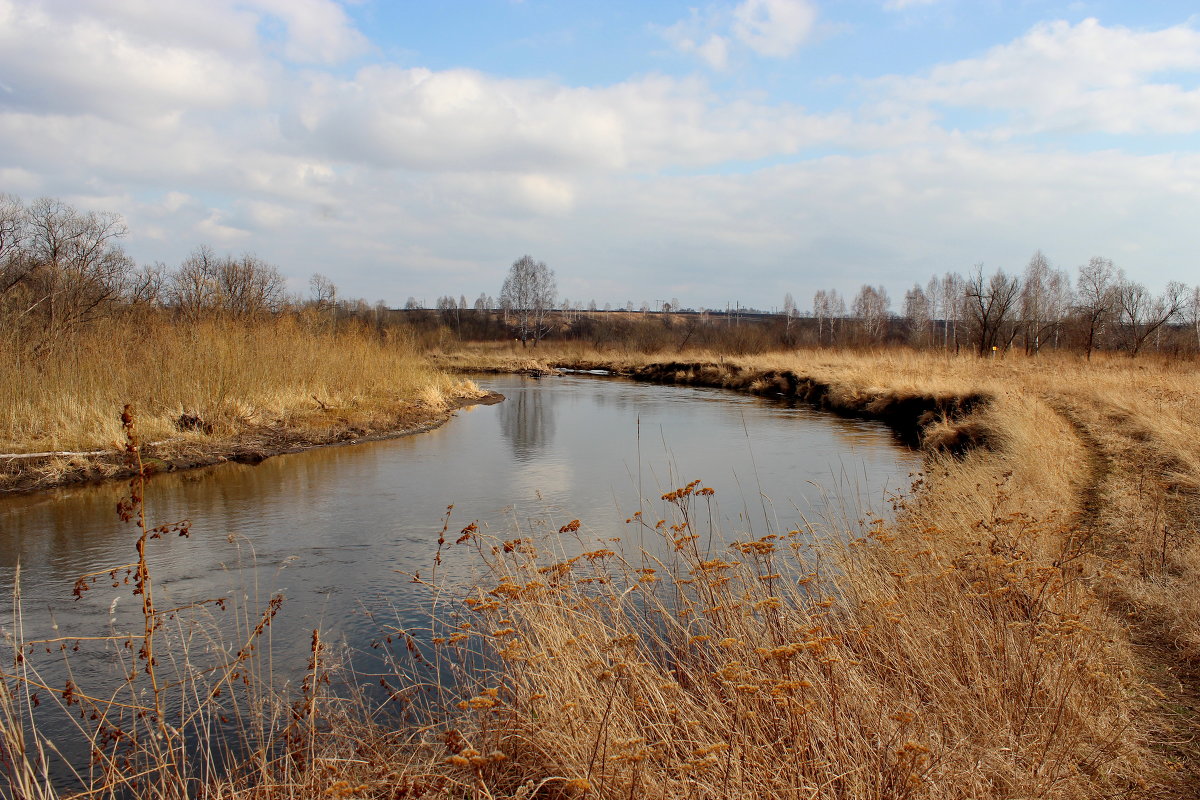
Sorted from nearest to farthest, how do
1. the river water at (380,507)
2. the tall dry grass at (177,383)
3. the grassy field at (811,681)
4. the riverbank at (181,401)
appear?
the grassy field at (811,681)
the river water at (380,507)
the riverbank at (181,401)
the tall dry grass at (177,383)

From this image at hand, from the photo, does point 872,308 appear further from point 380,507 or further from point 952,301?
point 380,507

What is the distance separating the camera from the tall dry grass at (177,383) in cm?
1116

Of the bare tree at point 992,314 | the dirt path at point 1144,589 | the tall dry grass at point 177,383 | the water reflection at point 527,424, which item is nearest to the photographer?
the dirt path at point 1144,589

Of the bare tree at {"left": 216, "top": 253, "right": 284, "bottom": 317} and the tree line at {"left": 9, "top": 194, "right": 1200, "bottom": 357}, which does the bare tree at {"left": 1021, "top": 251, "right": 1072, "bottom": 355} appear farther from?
the bare tree at {"left": 216, "top": 253, "right": 284, "bottom": 317}

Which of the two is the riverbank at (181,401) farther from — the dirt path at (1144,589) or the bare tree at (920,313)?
the bare tree at (920,313)

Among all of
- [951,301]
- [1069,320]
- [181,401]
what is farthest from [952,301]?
[181,401]

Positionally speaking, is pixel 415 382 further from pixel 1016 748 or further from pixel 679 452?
pixel 1016 748

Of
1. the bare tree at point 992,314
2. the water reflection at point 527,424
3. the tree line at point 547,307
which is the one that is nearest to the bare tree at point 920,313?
the tree line at point 547,307

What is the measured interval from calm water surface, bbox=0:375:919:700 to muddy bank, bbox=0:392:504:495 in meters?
0.41

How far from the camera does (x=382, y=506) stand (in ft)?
30.1

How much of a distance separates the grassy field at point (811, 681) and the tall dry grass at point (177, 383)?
8.24 m

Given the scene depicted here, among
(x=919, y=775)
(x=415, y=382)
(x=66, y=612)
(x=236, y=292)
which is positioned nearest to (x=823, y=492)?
(x=919, y=775)

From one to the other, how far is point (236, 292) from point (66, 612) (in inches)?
1031

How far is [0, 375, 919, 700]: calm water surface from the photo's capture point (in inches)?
231
